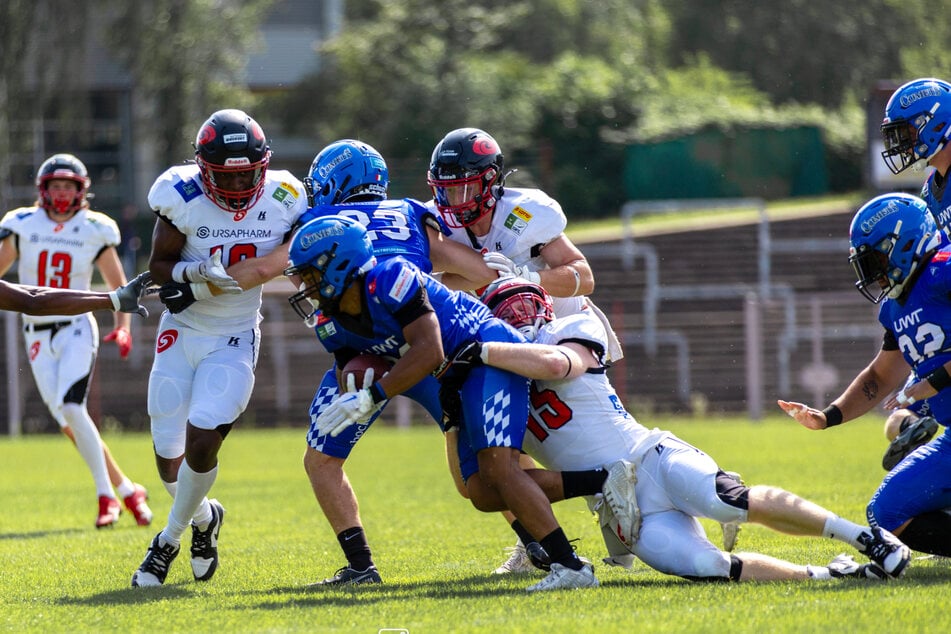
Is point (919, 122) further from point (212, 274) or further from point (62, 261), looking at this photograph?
point (62, 261)

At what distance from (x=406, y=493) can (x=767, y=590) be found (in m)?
5.66

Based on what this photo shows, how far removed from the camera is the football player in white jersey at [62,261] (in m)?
9.27

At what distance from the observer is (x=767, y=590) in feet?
16.7

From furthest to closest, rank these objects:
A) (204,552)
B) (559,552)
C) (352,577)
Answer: (204,552), (352,577), (559,552)

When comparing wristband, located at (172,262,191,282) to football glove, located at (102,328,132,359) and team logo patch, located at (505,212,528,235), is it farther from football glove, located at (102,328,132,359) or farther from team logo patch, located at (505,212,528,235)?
football glove, located at (102,328,132,359)

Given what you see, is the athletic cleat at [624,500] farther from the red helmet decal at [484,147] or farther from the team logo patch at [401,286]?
the red helmet decal at [484,147]

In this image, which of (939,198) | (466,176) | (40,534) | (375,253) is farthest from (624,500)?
(40,534)

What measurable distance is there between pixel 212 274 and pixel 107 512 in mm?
3310

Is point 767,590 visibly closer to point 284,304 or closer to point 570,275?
point 570,275

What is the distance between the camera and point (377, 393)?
206 inches

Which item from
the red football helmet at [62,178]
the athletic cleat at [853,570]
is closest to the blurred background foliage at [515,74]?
the red football helmet at [62,178]

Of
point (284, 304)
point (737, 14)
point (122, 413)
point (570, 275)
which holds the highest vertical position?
point (737, 14)

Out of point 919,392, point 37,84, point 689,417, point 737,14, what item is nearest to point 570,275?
point 919,392

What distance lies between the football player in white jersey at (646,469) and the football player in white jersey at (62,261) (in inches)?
170
